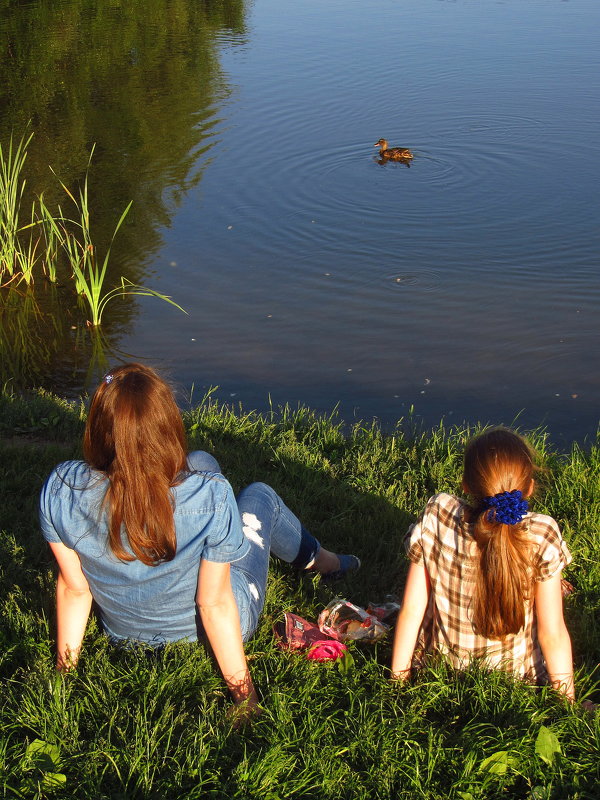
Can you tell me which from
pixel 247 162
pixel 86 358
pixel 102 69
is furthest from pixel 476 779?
pixel 102 69

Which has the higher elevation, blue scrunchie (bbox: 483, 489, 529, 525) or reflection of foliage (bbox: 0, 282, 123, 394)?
blue scrunchie (bbox: 483, 489, 529, 525)

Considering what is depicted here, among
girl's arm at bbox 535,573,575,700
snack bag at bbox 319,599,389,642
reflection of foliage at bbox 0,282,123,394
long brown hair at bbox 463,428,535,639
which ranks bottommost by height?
reflection of foliage at bbox 0,282,123,394

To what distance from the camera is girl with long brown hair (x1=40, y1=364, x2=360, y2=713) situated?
8.21 ft

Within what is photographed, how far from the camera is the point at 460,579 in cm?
280

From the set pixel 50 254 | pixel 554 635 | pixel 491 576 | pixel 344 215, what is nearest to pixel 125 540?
pixel 491 576

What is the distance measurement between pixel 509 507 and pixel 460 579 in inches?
15.4

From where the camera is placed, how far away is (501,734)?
2.65 metres

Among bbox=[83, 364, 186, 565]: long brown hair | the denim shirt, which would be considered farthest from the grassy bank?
bbox=[83, 364, 186, 565]: long brown hair

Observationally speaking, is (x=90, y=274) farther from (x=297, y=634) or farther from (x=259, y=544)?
(x=297, y=634)

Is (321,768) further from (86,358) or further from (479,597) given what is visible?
(86,358)

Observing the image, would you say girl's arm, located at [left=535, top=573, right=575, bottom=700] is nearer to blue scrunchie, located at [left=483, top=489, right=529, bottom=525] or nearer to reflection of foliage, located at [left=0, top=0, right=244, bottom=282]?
blue scrunchie, located at [left=483, top=489, right=529, bottom=525]

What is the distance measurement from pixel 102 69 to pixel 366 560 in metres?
16.6

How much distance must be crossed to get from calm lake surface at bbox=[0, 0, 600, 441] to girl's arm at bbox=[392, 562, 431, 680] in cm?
369

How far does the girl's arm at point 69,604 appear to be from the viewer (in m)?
2.73
